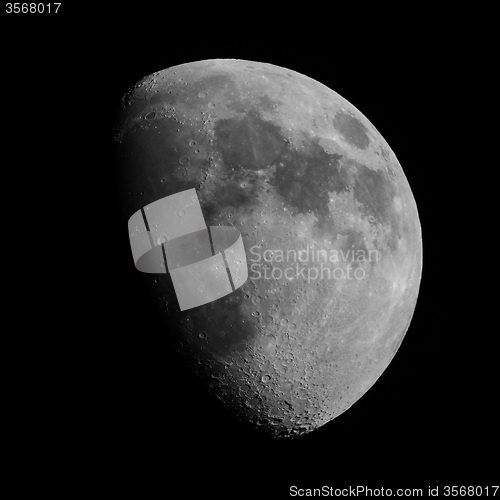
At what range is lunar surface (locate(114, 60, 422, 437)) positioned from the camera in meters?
4.85

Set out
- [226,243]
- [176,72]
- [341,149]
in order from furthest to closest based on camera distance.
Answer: [176,72]
[341,149]
[226,243]

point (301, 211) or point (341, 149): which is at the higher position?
point (341, 149)

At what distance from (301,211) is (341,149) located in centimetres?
60

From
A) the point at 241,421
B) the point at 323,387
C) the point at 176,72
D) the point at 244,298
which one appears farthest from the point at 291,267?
the point at 176,72

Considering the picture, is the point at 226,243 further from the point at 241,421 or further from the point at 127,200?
the point at 241,421

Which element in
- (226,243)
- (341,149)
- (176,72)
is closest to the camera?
(226,243)

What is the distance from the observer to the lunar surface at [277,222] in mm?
4852

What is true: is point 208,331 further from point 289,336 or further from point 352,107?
point 352,107

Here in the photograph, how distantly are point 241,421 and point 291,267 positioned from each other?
1.36 metres

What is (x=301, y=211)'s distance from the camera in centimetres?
487

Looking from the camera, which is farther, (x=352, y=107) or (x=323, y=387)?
(x=352, y=107)

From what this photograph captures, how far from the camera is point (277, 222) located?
190 inches

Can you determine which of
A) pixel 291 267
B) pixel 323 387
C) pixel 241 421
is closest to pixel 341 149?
pixel 291 267

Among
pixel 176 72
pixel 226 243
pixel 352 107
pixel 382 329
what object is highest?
pixel 176 72
